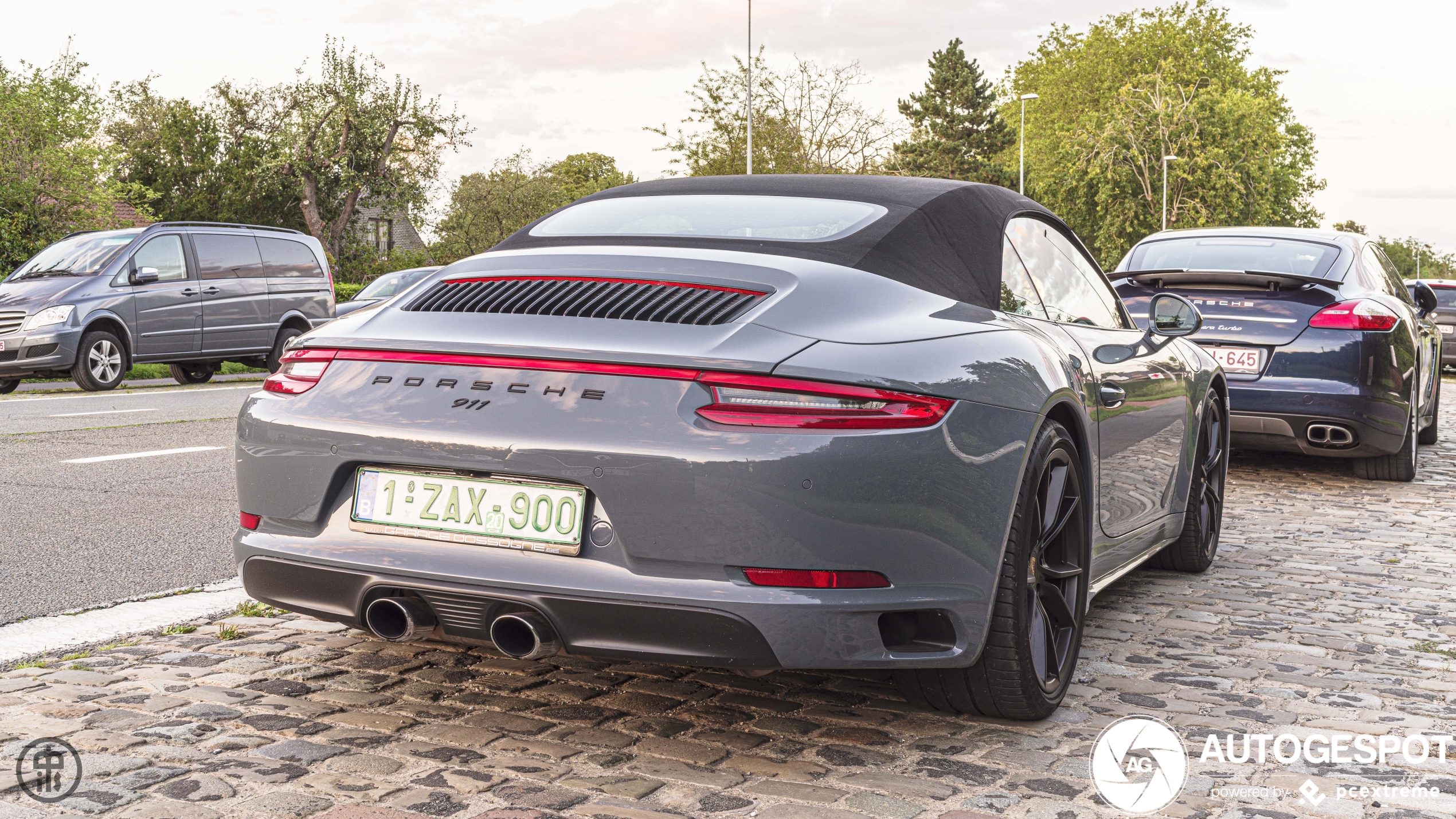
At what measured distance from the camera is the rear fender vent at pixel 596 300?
3.00 meters

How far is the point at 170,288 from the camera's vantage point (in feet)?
54.2

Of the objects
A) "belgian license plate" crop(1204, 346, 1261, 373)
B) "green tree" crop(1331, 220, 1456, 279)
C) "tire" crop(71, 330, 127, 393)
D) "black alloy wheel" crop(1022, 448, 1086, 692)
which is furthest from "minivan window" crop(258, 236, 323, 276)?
"green tree" crop(1331, 220, 1456, 279)

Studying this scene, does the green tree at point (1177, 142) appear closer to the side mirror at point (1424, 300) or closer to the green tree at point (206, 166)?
the green tree at point (206, 166)

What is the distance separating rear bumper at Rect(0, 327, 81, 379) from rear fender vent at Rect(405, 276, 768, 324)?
13526mm

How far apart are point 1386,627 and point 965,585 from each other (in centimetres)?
247

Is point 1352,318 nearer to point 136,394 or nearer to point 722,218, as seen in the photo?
point 722,218

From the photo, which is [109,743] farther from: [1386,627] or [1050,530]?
[1386,627]

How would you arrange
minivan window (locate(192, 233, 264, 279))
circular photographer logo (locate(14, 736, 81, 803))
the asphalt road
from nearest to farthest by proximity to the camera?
1. circular photographer logo (locate(14, 736, 81, 803))
2. the asphalt road
3. minivan window (locate(192, 233, 264, 279))

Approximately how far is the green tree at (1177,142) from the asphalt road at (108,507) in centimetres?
5154

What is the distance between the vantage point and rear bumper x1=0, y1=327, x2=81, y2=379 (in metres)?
14.8

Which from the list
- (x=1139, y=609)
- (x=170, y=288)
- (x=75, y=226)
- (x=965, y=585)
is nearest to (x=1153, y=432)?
(x=1139, y=609)

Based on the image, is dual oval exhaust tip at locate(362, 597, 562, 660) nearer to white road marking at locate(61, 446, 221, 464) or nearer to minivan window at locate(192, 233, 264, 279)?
white road marking at locate(61, 446, 221, 464)

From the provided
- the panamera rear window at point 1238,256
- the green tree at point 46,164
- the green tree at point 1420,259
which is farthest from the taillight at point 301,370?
the green tree at point 1420,259

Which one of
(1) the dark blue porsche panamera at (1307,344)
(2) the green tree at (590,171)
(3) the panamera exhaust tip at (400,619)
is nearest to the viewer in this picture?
(3) the panamera exhaust tip at (400,619)
